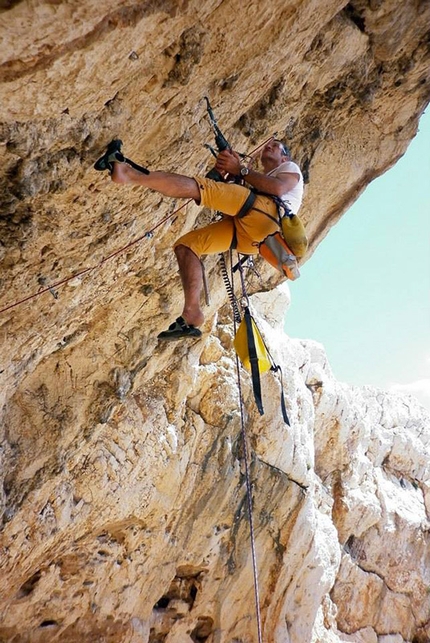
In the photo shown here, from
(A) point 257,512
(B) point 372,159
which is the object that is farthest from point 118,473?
(B) point 372,159

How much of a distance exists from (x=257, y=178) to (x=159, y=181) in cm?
88

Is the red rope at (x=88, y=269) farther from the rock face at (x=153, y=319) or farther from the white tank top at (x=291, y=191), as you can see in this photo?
the white tank top at (x=291, y=191)

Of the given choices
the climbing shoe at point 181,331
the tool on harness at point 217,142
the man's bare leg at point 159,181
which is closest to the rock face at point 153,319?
→ the tool on harness at point 217,142

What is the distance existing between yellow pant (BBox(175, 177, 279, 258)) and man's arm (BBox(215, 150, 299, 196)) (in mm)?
86

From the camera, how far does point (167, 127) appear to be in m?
4.19

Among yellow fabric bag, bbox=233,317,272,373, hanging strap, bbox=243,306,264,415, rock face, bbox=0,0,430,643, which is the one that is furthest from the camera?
yellow fabric bag, bbox=233,317,272,373

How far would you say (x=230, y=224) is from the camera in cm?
445

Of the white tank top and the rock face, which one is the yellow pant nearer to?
the white tank top

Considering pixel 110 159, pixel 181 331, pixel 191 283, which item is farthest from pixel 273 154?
pixel 110 159

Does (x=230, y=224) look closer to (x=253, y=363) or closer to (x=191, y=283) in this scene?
(x=191, y=283)

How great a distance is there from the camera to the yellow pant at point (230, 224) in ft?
12.9

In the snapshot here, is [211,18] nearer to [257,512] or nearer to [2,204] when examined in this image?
[2,204]

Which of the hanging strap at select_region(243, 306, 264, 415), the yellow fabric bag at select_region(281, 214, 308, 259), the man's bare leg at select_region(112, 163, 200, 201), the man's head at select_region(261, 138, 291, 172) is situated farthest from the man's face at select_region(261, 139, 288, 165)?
the hanging strap at select_region(243, 306, 264, 415)

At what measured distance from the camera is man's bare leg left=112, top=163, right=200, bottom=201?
135 inches
